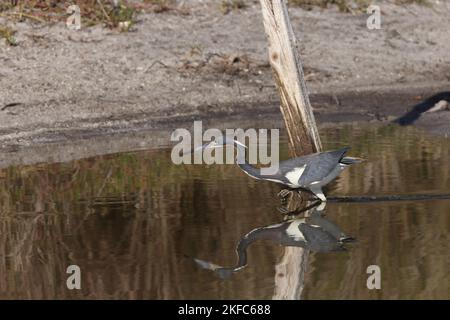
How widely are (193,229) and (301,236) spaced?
740 millimetres

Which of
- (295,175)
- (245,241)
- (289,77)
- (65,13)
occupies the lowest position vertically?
(245,241)

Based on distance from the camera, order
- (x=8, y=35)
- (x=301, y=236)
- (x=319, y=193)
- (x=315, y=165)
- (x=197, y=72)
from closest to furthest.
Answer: (x=301, y=236) → (x=315, y=165) → (x=319, y=193) → (x=8, y=35) → (x=197, y=72)

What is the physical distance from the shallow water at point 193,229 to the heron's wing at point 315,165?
292mm

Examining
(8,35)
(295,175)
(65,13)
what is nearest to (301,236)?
(295,175)

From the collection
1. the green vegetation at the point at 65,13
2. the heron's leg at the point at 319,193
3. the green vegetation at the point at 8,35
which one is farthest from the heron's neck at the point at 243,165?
the green vegetation at the point at 65,13

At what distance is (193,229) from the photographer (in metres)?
7.52

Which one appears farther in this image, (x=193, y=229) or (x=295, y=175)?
(x=295, y=175)

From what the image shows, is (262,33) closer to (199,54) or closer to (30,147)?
(199,54)

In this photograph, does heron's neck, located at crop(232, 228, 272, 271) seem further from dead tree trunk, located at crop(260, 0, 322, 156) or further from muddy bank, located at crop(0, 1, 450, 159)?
muddy bank, located at crop(0, 1, 450, 159)

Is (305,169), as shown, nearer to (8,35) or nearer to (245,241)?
(245,241)

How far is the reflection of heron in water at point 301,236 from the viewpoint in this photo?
23.3ft
